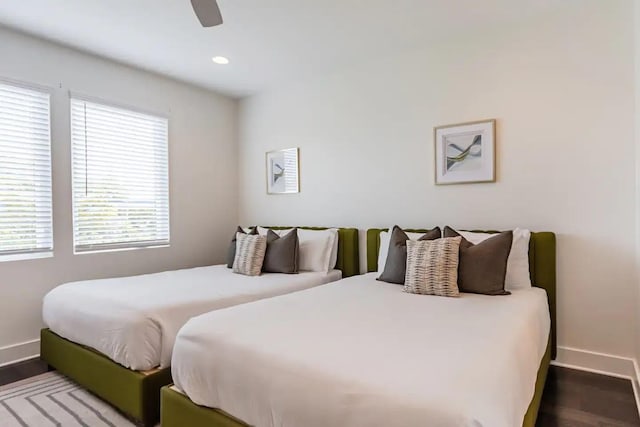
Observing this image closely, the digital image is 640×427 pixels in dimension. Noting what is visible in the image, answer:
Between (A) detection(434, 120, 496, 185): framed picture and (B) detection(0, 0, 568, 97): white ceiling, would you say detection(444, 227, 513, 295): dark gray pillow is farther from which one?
(B) detection(0, 0, 568, 97): white ceiling

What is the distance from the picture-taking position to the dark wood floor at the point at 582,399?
80.4 inches

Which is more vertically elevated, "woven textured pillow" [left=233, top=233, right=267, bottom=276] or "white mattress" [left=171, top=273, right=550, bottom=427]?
"woven textured pillow" [left=233, top=233, right=267, bottom=276]

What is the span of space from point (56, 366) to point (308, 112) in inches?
123

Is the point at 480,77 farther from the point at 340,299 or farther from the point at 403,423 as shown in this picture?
the point at 403,423

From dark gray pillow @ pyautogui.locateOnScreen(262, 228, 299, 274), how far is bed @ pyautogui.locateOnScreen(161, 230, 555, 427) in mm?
1174

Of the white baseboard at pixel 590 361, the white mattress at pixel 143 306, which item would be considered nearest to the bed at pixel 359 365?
the white mattress at pixel 143 306

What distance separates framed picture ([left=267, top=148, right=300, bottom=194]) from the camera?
13.8 feet

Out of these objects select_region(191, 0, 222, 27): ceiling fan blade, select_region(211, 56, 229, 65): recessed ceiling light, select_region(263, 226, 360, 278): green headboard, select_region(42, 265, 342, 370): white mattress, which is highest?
select_region(211, 56, 229, 65): recessed ceiling light

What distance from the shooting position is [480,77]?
303 cm

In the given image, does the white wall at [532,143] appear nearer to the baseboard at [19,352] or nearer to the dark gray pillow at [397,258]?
the dark gray pillow at [397,258]

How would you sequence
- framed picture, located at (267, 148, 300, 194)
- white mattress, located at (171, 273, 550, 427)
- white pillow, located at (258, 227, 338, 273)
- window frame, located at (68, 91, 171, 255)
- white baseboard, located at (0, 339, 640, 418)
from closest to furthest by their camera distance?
white mattress, located at (171, 273, 550, 427), white baseboard, located at (0, 339, 640, 418), window frame, located at (68, 91, 171, 255), white pillow, located at (258, 227, 338, 273), framed picture, located at (267, 148, 300, 194)

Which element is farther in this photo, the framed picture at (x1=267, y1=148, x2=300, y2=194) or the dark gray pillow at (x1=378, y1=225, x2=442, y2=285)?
the framed picture at (x1=267, y1=148, x2=300, y2=194)

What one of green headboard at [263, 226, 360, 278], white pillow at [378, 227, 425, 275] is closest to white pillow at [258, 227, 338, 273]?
green headboard at [263, 226, 360, 278]

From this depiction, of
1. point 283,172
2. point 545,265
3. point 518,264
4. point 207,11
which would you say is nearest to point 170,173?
point 283,172
